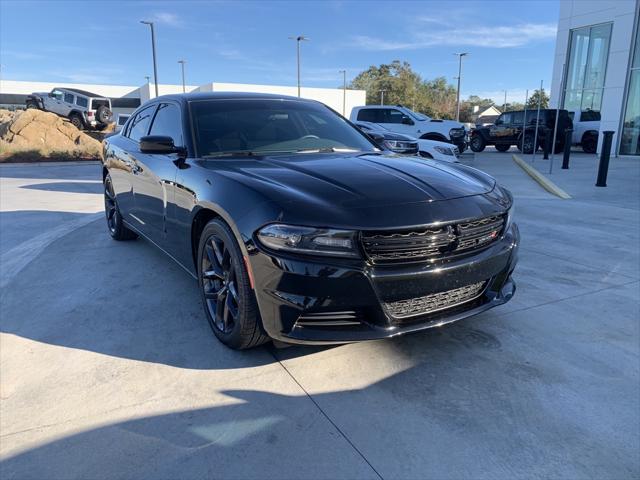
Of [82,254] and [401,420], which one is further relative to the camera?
[82,254]

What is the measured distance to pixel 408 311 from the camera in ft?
8.12

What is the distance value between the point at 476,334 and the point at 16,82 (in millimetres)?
65928

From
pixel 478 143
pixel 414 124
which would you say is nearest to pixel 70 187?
pixel 414 124

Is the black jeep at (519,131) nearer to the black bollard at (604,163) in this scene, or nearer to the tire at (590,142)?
A: the tire at (590,142)

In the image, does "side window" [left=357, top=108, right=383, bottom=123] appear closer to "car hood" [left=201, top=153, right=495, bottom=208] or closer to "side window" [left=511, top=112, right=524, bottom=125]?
"side window" [left=511, top=112, right=524, bottom=125]

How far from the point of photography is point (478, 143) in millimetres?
21734

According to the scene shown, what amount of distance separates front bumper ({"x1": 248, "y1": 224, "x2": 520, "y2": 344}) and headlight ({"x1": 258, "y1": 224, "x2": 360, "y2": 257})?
4 cm

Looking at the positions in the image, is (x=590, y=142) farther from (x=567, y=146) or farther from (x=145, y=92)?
(x=145, y=92)

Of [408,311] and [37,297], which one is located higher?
[408,311]

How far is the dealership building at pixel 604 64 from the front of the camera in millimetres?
17188

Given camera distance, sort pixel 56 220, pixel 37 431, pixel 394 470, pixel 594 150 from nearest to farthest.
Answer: pixel 394 470, pixel 37 431, pixel 56 220, pixel 594 150

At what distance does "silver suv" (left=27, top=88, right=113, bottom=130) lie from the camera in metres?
25.3

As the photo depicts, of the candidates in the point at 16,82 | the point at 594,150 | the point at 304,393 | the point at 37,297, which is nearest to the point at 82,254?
the point at 37,297

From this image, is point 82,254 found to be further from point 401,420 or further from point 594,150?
point 594,150
